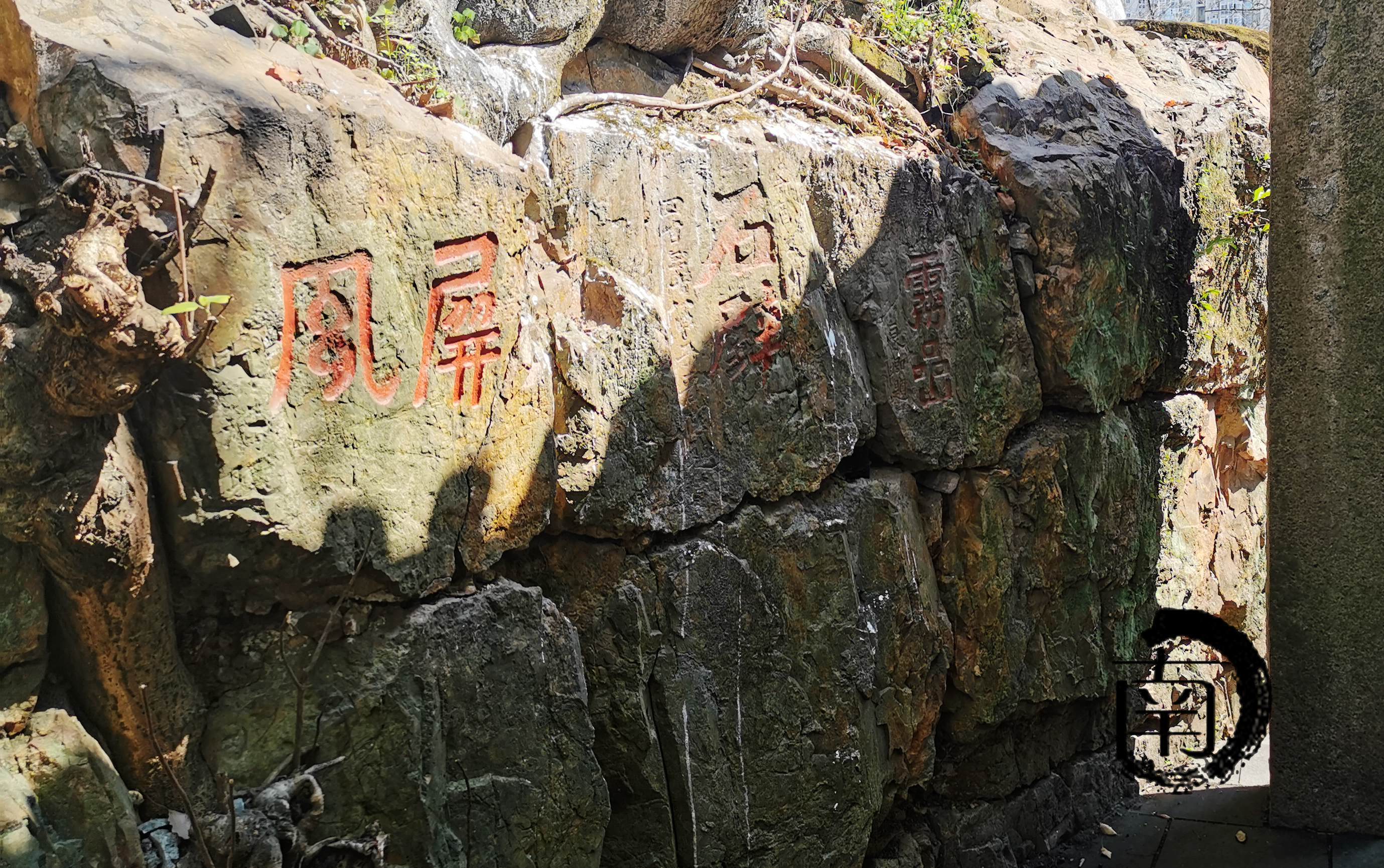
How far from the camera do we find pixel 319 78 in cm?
344

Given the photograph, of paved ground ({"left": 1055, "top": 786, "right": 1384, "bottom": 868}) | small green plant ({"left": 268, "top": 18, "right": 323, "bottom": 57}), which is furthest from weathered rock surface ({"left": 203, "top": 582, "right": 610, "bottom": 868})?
paved ground ({"left": 1055, "top": 786, "right": 1384, "bottom": 868})

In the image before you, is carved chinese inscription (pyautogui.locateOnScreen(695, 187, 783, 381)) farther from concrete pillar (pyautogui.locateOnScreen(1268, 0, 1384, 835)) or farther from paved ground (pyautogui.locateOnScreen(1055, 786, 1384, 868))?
paved ground (pyautogui.locateOnScreen(1055, 786, 1384, 868))

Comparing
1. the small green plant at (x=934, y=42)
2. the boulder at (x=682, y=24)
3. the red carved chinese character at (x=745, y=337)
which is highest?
the small green plant at (x=934, y=42)

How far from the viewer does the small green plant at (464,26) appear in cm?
457

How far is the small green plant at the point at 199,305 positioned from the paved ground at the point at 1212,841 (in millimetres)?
5523

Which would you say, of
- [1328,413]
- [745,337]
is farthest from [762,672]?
[1328,413]

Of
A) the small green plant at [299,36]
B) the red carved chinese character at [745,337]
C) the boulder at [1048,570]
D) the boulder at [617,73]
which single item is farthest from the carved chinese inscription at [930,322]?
the small green plant at [299,36]

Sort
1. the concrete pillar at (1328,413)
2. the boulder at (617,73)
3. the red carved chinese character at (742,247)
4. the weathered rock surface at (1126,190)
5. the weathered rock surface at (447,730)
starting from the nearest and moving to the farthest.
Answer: the weathered rock surface at (447,730) < the red carved chinese character at (742,247) < the boulder at (617,73) < the concrete pillar at (1328,413) < the weathered rock surface at (1126,190)

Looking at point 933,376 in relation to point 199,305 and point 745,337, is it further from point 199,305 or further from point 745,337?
point 199,305

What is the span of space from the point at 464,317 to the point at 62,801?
1.77m

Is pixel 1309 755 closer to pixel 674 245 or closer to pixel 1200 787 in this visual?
pixel 1200 787

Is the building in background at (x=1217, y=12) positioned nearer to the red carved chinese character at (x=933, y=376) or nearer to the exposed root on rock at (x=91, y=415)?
the red carved chinese character at (x=933, y=376)

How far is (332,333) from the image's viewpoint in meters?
3.34

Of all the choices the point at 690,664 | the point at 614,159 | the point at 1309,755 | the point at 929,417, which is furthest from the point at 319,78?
the point at 1309,755
